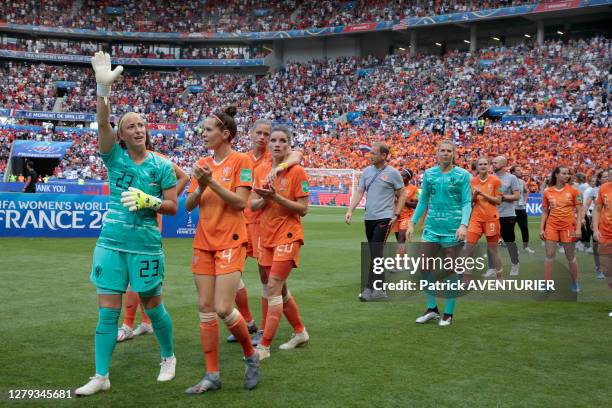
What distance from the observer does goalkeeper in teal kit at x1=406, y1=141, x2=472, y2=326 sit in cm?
778

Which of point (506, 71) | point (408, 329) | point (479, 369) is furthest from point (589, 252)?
point (506, 71)

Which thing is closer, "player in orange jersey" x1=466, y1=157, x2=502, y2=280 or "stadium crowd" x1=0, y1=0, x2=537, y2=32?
"player in orange jersey" x1=466, y1=157, x2=502, y2=280

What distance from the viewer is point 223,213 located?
201 inches

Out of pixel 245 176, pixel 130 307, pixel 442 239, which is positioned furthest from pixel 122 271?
pixel 442 239

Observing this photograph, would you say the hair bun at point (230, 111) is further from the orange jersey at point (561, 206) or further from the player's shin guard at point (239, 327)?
the orange jersey at point (561, 206)

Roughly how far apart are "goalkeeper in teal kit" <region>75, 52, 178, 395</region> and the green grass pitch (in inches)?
20.5

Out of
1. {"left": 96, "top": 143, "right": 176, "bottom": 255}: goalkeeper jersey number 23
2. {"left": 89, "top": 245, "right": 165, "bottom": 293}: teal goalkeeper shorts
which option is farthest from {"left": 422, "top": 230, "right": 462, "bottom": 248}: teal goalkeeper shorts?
{"left": 89, "top": 245, "right": 165, "bottom": 293}: teal goalkeeper shorts

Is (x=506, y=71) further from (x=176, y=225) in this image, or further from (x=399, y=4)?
(x=176, y=225)

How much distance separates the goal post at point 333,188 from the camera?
120 ft

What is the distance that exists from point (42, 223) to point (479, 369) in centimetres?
1388

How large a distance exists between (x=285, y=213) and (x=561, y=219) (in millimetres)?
5580

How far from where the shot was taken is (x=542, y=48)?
45500 millimetres

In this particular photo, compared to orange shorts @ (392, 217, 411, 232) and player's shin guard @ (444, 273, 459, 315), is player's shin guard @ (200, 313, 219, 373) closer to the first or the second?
player's shin guard @ (444, 273, 459, 315)

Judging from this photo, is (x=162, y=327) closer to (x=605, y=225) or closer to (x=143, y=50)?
(x=605, y=225)
